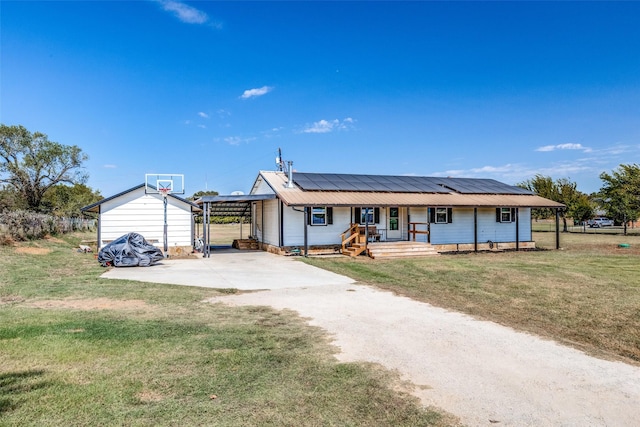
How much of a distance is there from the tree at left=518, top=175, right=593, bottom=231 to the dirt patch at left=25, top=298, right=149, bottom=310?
41664 mm

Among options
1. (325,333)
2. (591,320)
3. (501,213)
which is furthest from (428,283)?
(501,213)

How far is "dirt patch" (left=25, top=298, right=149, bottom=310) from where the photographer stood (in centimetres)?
791

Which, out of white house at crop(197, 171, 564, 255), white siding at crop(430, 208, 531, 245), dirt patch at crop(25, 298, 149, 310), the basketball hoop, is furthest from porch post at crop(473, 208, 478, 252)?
dirt patch at crop(25, 298, 149, 310)

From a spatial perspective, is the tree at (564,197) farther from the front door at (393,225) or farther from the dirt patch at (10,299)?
the dirt patch at (10,299)

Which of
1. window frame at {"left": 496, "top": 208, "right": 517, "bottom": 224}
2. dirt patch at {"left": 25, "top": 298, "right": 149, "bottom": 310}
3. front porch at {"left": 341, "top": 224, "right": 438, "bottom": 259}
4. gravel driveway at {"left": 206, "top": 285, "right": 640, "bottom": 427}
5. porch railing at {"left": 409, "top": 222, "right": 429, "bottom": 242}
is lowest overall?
gravel driveway at {"left": 206, "top": 285, "right": 640, "bottom": 427}

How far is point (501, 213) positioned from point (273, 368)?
22.4m

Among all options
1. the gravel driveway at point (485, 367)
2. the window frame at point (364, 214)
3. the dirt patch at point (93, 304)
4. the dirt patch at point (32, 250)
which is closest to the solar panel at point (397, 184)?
the window frame at point (364, 214)

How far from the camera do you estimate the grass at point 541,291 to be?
6.76 meters

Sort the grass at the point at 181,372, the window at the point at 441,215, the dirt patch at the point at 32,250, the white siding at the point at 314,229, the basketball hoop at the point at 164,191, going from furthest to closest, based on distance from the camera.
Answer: the window at the point at 441,215
the white siding at the point at 314,229
the basketball hoop at the point at 164,191
the dirt patch at the point at 32,250
the grass at the point at 181,372

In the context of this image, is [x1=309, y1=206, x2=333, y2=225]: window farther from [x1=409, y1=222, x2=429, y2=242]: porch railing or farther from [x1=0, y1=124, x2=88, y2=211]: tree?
[x1=0, y1=124, x2=88, y2=211]: tree

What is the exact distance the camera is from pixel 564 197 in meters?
42.6

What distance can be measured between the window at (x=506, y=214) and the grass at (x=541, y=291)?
6.76 metres

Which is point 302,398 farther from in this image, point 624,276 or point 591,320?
point 624,276

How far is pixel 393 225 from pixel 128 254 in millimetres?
13125
